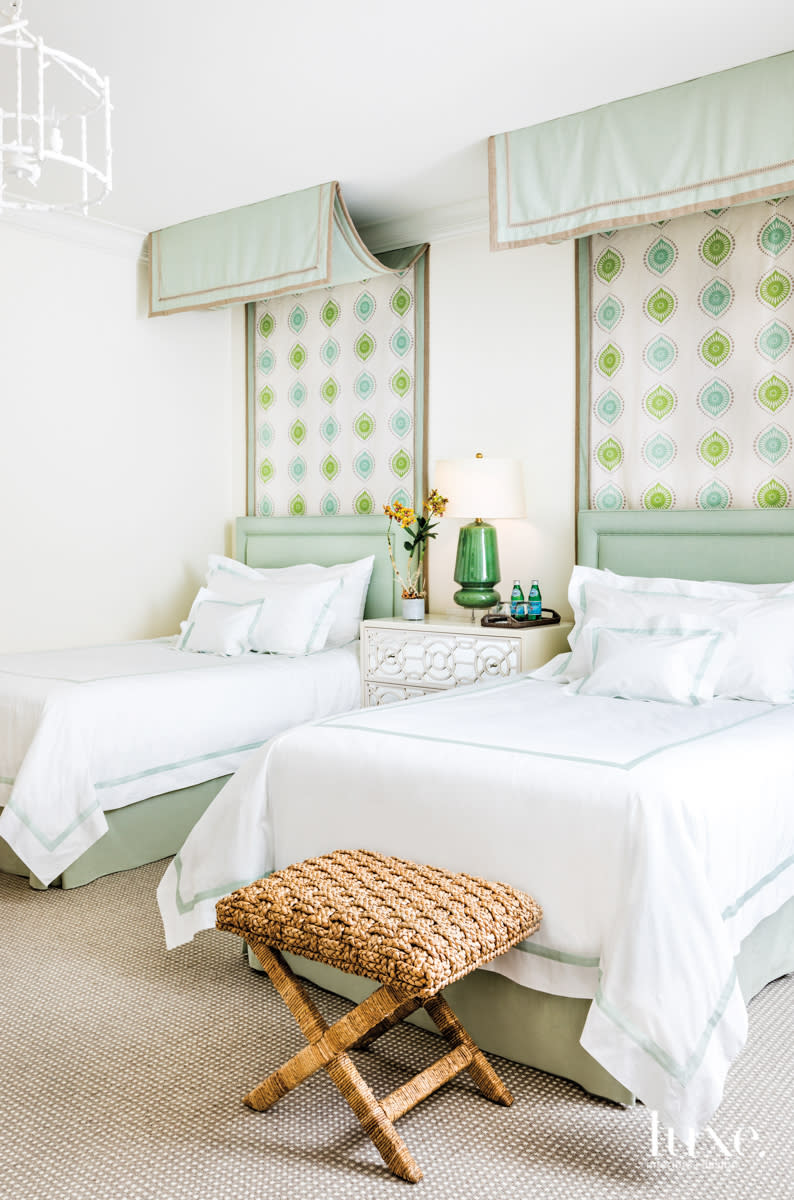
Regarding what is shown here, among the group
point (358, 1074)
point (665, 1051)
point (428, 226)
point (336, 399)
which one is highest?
point (428, 226)

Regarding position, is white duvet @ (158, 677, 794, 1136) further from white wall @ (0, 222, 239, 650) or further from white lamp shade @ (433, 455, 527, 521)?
white wall @ (0, 222, 239, 650)

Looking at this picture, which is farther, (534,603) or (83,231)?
(83,231)

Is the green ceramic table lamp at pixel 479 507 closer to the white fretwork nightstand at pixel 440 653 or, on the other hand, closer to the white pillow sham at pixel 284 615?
the white fretwork nightstand at pixel 440 653

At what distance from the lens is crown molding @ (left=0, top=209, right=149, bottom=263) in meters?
4.21

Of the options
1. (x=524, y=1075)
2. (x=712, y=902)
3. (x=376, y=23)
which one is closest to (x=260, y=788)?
(x=524, y=1075)

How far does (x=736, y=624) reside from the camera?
2957mm

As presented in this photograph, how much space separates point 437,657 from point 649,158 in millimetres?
1934

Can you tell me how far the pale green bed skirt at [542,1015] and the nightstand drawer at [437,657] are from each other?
153 cm

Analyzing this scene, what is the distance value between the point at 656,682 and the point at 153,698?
1701 millimetres

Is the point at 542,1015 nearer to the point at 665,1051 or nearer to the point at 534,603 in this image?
the point at 665,1051

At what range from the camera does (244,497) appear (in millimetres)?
5262

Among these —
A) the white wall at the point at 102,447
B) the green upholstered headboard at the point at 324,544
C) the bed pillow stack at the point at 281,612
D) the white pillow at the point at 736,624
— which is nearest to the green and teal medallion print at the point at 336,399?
the green upholstered headboard at the point at 324,544

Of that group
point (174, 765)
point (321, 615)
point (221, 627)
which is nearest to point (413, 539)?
point (321, 615)

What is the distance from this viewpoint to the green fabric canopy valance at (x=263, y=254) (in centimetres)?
397
